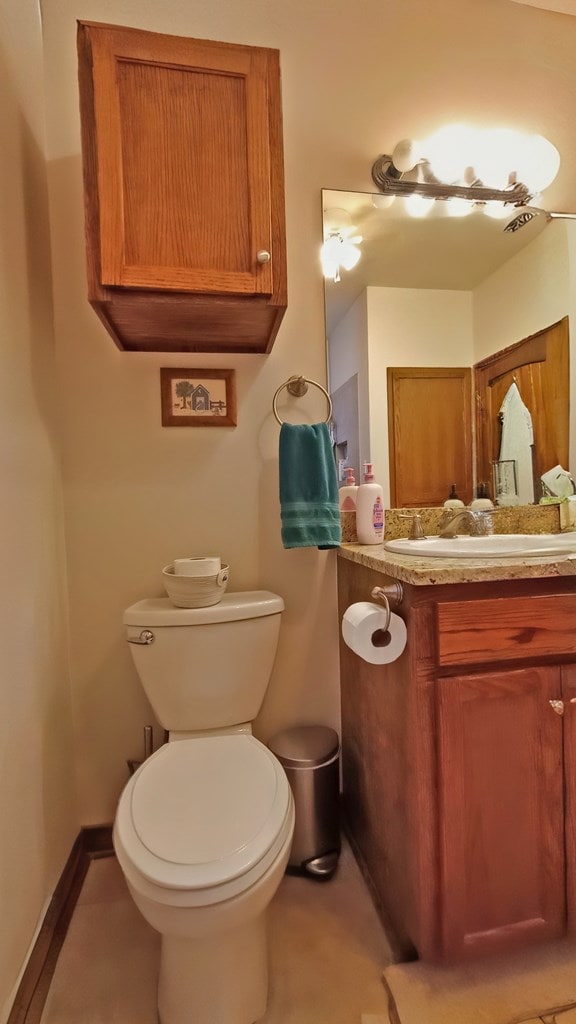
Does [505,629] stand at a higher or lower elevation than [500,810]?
higher

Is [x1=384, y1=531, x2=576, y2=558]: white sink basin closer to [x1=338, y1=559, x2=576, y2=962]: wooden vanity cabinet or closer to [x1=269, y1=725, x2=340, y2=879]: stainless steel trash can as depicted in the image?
[x1=338, y1=559, x2=576, y2=962]: wooden vanity cabinet

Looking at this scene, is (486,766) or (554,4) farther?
(554,4)

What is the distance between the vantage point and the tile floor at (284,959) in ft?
3.00

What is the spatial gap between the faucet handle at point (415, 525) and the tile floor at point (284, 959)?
98 centimetres

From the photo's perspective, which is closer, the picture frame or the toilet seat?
the toilet seat

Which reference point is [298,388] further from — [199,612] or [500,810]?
[500,810]

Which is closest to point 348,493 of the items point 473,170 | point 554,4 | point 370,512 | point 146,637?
point 370,512

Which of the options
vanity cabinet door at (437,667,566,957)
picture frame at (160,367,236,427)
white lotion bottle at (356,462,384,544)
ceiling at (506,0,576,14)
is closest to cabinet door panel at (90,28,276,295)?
picture frame at (160,367,236,427)

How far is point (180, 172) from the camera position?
989 mm

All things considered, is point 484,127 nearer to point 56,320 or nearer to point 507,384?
point 507,384

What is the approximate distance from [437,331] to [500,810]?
4.43 ft

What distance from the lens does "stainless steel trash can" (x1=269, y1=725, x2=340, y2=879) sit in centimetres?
123

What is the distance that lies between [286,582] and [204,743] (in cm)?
52

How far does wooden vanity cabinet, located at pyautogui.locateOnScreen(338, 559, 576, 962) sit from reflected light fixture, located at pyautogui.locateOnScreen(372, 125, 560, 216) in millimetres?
1286
